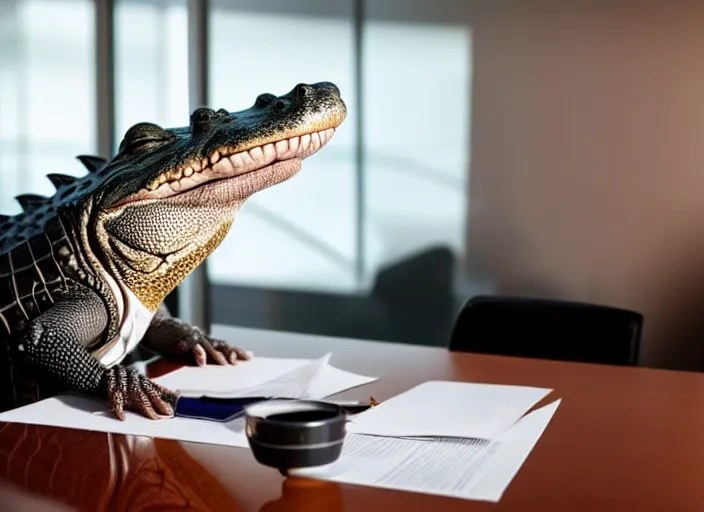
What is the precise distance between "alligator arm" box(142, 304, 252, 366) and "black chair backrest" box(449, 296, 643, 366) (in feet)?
1.81

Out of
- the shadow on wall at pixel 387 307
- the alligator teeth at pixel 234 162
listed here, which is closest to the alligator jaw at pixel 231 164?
the alligator teeth at pixel 234 162

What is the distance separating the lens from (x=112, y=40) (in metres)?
3.97

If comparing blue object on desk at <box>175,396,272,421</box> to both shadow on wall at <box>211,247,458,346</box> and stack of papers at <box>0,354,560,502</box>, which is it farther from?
shadow on wall at <box>211,247,458,346</box>

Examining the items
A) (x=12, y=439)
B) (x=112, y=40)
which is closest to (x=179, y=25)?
(x=112, y=40)

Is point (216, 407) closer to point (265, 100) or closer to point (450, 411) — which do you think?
point (450, 411)

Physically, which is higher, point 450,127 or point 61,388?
point 450,127

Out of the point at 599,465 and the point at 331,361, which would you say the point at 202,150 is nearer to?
the point at 331,361

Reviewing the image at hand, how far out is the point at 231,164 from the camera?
1246 millimetres

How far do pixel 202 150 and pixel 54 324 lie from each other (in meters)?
0.31

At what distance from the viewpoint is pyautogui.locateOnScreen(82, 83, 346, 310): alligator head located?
1229 millimetres

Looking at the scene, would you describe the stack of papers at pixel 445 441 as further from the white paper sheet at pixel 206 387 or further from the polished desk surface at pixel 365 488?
the white paper sheet at pixel 206 387

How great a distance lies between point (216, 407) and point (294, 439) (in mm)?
287

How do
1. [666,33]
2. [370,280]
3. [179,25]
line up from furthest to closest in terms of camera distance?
[179,25]
[370,280]
[666,33]

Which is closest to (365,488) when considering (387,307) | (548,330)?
(548,330)
